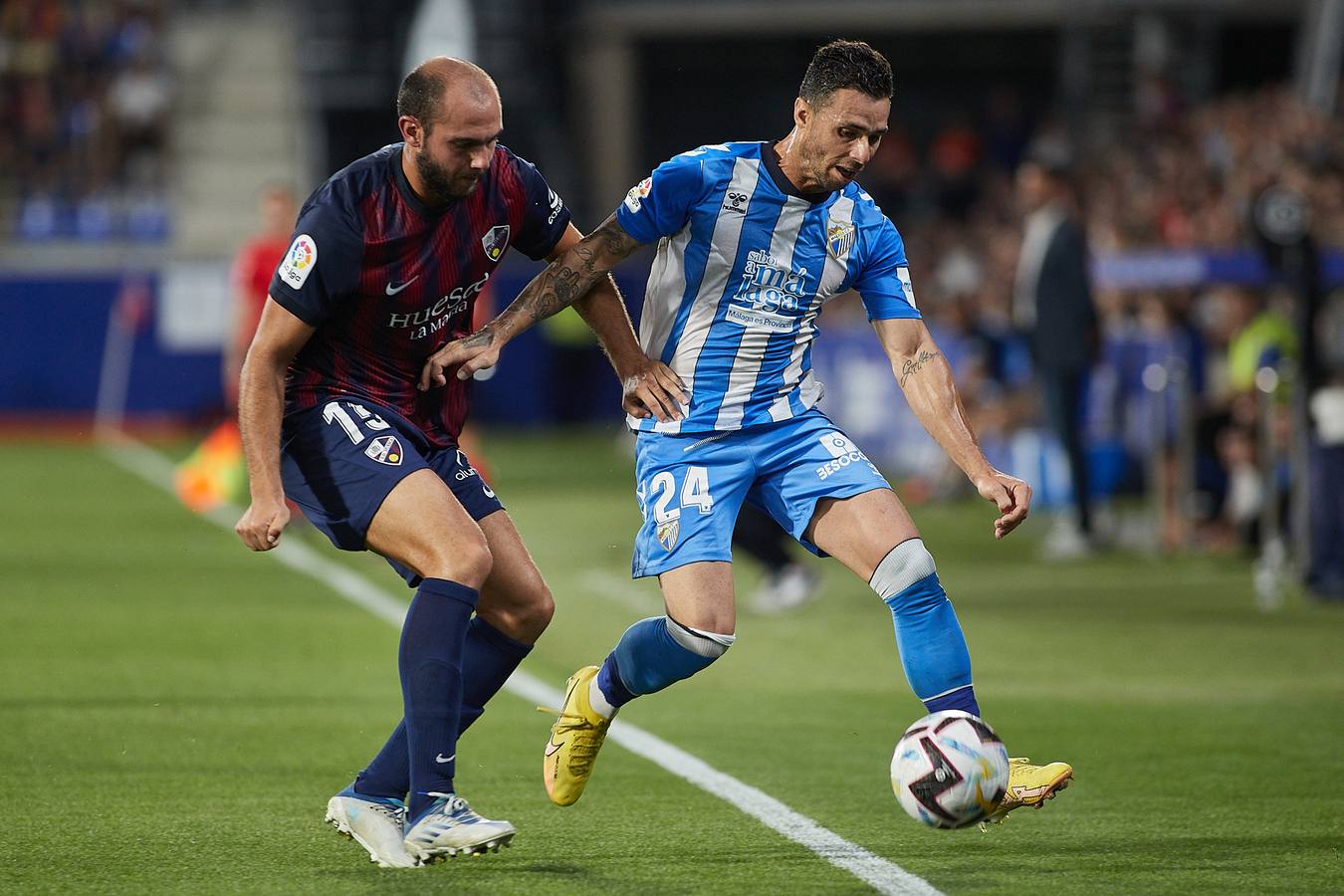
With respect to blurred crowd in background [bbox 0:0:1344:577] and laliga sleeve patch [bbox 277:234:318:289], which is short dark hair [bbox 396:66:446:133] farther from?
blurred crowd in background [bbox 0:0:1344:577]

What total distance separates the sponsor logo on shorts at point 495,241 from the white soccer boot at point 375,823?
1537 mm

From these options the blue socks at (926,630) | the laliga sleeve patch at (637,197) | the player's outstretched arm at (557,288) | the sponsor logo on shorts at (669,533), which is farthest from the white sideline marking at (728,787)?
the laliga sleeve patch at (637,197)

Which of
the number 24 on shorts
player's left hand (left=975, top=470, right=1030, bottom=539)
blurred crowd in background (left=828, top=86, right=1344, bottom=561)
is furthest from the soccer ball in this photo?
blurred crowd in background (left=828, top=86, right=1344, bottom=561)

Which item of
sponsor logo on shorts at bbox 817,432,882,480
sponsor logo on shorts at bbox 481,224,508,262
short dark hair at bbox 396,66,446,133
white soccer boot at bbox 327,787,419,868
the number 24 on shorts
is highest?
short dark hair at bbox 396,66,446,133

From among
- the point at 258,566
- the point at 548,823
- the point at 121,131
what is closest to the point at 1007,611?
the point at 258,566

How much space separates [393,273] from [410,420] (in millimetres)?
462

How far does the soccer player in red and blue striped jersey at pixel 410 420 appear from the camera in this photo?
5227mm

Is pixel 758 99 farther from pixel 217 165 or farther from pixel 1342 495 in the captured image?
pixel 1342 495

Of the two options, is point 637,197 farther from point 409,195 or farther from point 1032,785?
point 1032,785

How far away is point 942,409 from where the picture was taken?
575 cm

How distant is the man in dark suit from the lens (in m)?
13.7

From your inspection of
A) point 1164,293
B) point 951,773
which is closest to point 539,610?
point 951,773

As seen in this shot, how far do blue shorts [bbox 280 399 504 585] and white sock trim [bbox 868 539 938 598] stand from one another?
1.14m

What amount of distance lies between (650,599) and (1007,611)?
202cm
